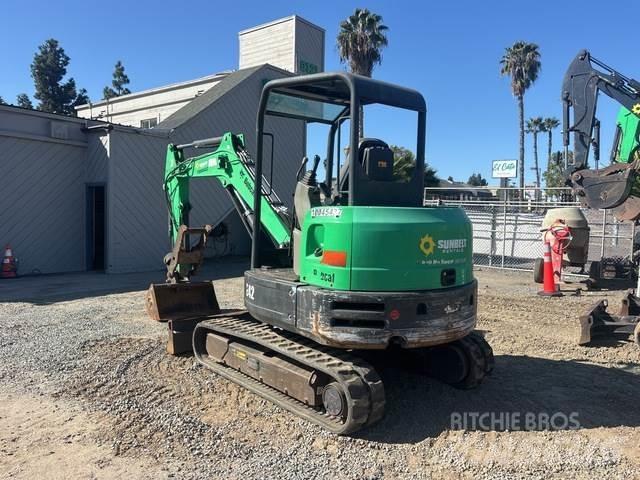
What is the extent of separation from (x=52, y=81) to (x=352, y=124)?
154 feet

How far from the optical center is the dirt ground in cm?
411

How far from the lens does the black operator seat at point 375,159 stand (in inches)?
184

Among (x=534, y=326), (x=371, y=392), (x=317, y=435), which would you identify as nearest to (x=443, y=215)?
(x=371, y=392)

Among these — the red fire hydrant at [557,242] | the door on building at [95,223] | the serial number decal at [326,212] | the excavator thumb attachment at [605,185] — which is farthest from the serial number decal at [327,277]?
the door on building at [95,223]

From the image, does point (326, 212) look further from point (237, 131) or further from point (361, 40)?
point (361, 40)

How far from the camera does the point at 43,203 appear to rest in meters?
13.7

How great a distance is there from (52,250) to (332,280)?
38.3ft

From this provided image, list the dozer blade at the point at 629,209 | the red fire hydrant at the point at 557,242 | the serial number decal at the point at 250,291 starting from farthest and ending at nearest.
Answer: the red fire hydrant at the point at 557,242
the dozer blade at the point at 629,209
the serial number decal at the point at 250,291

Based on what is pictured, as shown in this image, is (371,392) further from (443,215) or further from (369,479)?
(443,215)

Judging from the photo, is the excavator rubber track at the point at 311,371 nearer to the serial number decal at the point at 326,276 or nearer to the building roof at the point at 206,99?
the serial number decal at the point at 326,276

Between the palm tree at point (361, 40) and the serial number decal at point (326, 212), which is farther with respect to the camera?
the palm tree at point (361, 40)

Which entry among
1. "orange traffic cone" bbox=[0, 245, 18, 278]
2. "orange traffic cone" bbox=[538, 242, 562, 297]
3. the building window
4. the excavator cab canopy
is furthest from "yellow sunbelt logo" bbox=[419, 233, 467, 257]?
the building window

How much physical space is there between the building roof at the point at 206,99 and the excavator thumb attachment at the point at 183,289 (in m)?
8.95

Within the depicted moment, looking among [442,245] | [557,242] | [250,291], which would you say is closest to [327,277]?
[442,245]
